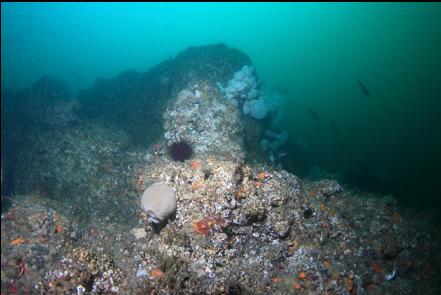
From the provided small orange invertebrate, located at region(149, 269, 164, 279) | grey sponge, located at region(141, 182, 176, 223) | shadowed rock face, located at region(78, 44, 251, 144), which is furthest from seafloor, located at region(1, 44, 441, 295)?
shadowed rock face, located at region(78, 44, 251, 144)

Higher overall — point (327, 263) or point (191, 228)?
point (191, 228)

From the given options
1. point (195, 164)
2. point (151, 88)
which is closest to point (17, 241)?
point (195, 164)

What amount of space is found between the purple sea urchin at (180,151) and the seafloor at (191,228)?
0.69 ft

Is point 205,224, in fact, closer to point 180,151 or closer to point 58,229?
point 58,229

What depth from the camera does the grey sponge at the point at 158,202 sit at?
5.87 meters

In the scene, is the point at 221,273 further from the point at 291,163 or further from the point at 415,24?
the point at 415,24

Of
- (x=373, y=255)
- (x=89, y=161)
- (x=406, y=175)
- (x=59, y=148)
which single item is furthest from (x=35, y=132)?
(x=406, y=175)

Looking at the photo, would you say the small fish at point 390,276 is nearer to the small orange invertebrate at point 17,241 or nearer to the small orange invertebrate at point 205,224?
the small orange invertebrate at point 205,224

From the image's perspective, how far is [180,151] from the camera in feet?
28.6

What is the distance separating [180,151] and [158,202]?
3011 millimetres

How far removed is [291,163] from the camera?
45.0 ft

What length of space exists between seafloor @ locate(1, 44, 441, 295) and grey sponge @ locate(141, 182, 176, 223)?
336mm

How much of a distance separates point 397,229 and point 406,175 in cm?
1685

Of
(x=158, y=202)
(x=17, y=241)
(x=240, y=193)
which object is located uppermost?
(x=17, y=241)
